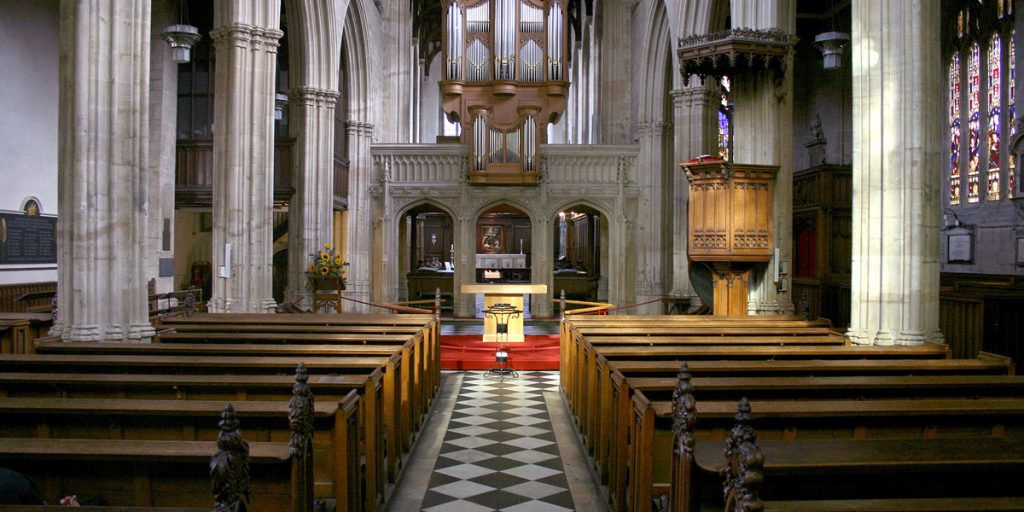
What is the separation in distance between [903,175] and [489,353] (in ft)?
21.0

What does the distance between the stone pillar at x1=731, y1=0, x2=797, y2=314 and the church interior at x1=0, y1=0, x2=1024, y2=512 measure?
49 mm

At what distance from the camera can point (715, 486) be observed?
294 cm

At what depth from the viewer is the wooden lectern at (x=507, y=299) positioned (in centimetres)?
1148

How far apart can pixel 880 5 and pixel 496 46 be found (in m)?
12.5

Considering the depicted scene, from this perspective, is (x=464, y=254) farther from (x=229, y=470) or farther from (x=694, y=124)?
(x=229, y=470)

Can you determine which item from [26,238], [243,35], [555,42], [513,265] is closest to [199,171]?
[26,238]

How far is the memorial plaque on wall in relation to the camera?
11805 mm

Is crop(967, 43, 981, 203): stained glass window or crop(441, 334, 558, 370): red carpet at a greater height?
crop(967, 43, 981, 203): stained glass window

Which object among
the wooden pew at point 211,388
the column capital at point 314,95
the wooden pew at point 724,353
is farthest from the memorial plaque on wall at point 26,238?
the wooden pew at point 724,353

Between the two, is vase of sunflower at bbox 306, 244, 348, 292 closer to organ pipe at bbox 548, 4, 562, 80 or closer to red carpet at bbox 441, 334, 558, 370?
red carpet at bbox 441, 334, 558, 370

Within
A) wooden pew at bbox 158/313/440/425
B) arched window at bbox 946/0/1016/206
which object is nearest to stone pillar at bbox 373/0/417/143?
wooden pew at bbox 158/313/440/425

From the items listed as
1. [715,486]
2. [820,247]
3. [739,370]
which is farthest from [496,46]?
[715,486]

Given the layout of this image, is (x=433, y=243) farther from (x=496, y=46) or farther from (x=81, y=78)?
(x=81, y=78)

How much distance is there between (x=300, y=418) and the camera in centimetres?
272
